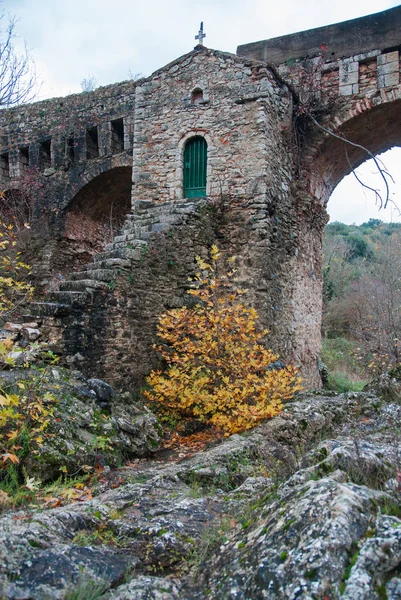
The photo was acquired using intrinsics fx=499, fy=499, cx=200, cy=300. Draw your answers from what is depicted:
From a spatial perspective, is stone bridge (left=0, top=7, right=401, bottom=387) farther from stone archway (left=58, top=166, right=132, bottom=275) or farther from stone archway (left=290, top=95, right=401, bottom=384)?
stone archway (left=58, top=166, right=132, bottom=275)

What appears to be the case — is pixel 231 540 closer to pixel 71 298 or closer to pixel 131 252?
pixel 71 298

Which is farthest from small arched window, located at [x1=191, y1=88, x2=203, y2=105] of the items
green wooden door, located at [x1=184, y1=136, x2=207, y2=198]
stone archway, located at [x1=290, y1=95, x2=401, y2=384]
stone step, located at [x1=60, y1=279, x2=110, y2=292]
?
stone step, located at [x1=60, y1=279, x2=110, y2=292]

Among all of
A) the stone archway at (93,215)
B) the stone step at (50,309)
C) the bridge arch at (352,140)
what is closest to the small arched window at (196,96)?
the bridge arch at (352,140)

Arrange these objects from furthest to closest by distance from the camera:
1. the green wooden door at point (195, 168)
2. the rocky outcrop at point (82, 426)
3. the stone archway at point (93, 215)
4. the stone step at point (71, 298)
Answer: the stone archway at point (93, 215), the green wooden door at point (195, 168), the stone step at point (71, 298), the rocky outcrop at point (82, 426)

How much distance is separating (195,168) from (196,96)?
140 cm

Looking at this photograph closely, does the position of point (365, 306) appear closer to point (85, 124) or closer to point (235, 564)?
point (85, 124)

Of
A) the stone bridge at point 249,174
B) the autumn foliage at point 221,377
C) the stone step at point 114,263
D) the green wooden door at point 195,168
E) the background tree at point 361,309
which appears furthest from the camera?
the background tree at point 361,309

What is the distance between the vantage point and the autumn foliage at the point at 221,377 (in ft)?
20.4

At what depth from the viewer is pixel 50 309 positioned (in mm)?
6539

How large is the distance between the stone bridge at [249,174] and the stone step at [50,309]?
0.68ft

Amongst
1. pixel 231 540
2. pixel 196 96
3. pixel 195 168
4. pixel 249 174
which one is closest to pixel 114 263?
pixel 195 168

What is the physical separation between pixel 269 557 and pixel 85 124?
47.3ft

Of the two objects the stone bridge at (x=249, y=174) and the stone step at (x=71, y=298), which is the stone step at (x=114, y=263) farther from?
the stone step at (x=71, y=298)

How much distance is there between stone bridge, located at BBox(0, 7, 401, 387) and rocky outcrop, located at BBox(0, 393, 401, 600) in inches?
158
